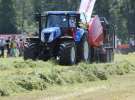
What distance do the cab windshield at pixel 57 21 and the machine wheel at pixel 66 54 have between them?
1.34 meters

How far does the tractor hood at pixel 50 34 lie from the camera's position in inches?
1040

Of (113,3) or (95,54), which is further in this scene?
(113,3)

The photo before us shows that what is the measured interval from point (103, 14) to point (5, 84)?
220 feet

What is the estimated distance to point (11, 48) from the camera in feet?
147

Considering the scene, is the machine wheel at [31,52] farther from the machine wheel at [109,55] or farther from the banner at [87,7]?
the machine wheel at [109,55]

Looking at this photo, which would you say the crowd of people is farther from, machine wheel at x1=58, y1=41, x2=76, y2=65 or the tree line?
the tree line

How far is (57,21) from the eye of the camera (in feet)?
89.0

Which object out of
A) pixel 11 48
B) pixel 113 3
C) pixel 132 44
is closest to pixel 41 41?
pixel 11 48

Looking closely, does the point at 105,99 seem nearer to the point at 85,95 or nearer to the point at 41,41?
the point at 85,95

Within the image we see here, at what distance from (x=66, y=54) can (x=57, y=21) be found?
2.15 meters

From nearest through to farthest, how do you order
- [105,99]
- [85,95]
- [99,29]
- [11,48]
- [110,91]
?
1. [105,99]
2. [85,95]
3. [110,91]
4. [99,29]
5. [11,48]

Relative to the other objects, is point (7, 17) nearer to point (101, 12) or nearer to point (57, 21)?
point (101, 12)

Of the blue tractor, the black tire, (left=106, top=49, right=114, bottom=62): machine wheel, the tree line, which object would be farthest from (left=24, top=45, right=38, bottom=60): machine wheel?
the tree line

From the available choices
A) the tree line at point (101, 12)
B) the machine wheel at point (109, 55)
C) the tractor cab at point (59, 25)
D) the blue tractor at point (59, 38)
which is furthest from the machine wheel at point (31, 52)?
the tree line at point (101, 12)
